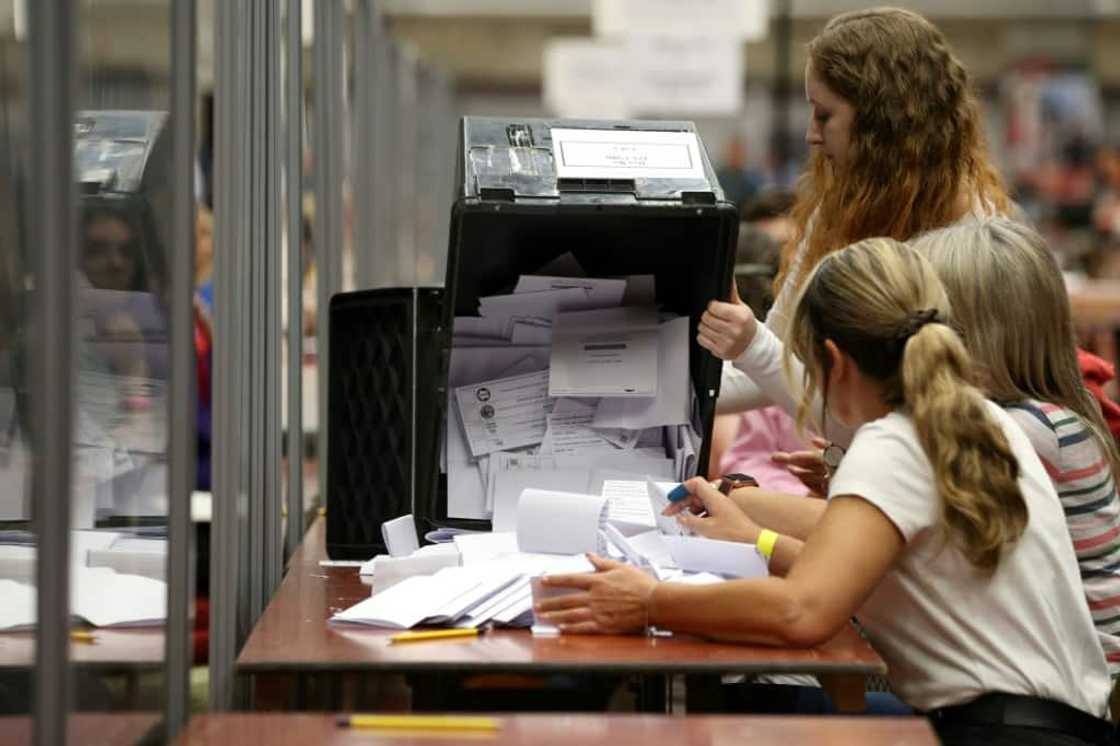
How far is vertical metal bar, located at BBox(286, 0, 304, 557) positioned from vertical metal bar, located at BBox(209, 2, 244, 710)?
1062 millimetres

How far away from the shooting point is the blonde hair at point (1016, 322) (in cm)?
252

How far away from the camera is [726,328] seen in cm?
273

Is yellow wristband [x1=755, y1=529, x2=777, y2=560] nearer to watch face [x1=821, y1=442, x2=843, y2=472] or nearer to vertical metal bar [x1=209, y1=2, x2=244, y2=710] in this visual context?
watch face [x1=821, y1=442, x2=843, y2=472]

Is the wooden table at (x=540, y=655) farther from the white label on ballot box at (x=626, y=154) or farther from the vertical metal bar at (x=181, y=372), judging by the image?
the white label on ballot box at (x=626, y=154)

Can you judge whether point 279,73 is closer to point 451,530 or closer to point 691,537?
point 451,530

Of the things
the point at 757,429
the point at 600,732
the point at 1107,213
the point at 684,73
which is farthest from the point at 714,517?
the point at 1107,213

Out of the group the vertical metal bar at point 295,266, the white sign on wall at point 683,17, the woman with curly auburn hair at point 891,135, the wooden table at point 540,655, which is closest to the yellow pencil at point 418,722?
the wooden table at point 540,655

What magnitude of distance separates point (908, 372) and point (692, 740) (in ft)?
2.10

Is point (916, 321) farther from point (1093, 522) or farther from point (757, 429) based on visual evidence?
point (757, 429)

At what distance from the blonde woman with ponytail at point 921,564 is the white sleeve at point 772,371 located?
47cm

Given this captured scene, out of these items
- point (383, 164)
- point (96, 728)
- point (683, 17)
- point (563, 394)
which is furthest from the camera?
point (683, 17)

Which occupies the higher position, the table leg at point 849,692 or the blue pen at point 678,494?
the blue pen at point 678,494

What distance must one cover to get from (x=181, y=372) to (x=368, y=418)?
0.92 metres

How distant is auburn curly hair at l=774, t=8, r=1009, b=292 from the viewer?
3.05 metres
